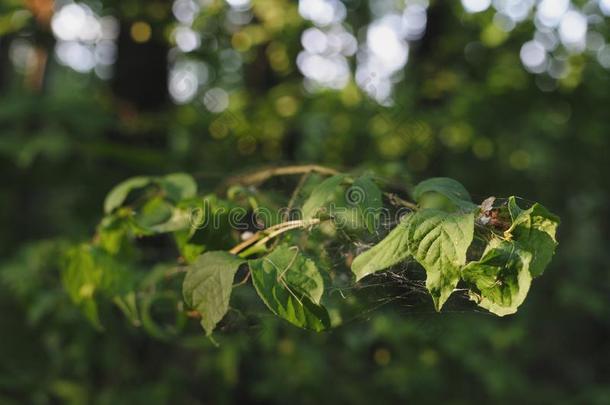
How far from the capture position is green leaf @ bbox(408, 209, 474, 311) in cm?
134

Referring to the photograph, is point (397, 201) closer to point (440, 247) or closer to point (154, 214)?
point (440, 247)

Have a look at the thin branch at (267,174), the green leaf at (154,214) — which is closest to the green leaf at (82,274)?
the green leaf at (154,214)

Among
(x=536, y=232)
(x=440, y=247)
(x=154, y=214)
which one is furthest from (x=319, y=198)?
(x=154, y=214)

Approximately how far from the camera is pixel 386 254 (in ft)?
4.62

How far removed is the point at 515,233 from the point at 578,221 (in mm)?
5379

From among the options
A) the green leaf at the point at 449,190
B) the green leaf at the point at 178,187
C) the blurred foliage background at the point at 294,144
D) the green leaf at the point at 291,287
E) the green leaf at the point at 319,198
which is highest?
the green leaf at the point at 449,190

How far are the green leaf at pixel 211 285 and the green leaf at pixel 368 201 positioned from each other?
267 millimetres

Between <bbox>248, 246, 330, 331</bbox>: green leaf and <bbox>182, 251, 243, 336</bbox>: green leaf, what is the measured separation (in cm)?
7

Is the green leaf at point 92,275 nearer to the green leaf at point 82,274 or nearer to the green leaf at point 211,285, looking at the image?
the green leaf at point 82,274

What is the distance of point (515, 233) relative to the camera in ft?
4.43

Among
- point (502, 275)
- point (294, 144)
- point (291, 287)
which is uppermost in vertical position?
point (502, 275)

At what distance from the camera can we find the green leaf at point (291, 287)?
5.01 ft

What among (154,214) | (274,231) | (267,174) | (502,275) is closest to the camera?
(502,275)

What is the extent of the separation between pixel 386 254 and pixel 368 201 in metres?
0.22
